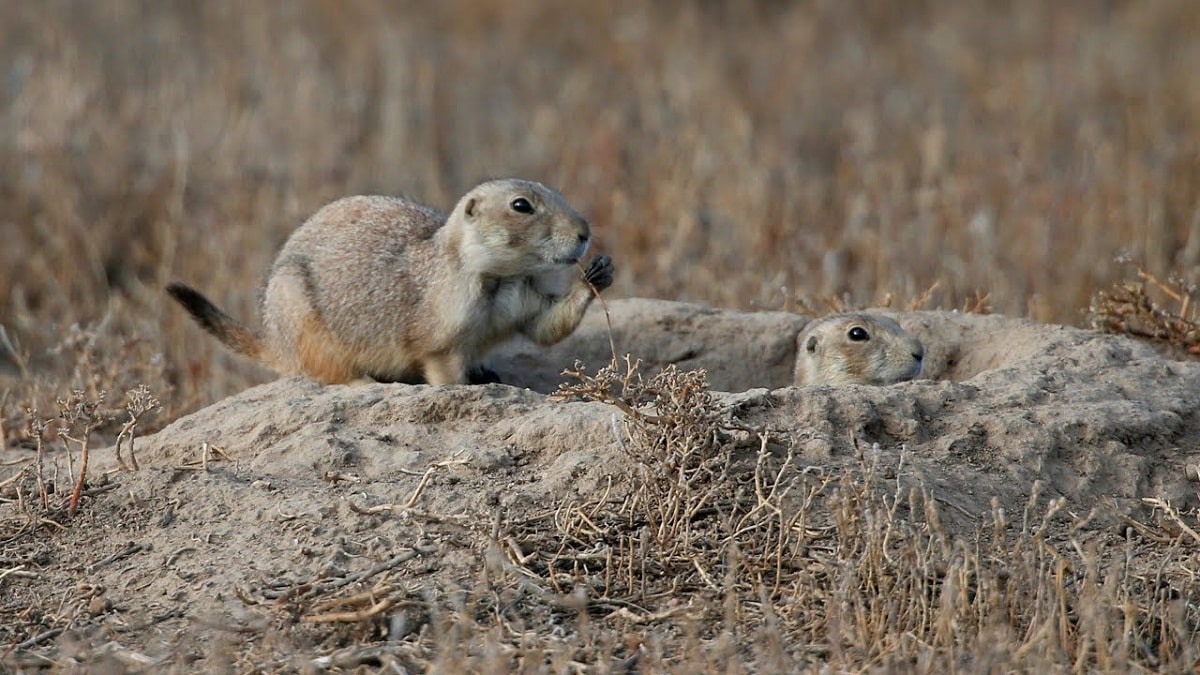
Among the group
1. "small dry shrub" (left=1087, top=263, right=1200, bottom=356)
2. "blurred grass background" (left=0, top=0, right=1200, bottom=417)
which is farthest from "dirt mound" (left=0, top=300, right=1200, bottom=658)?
"blurred grass background" (left=0, top=0, right=1200, bottom=417)

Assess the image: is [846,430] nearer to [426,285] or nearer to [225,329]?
[426,285]

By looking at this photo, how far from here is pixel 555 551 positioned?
4887mm

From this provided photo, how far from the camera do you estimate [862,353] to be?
6.52 metres

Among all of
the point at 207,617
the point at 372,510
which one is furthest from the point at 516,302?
the point at 207,617

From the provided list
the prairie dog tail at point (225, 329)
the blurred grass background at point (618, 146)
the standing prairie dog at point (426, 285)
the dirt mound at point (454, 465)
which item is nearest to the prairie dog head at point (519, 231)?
the standing prairie dog at point (426, 285)

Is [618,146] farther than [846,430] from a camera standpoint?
Yes

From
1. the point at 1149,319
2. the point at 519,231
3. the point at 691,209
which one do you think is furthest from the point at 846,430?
the point at 691,209

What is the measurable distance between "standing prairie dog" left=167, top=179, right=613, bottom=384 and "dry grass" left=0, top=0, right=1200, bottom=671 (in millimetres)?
774

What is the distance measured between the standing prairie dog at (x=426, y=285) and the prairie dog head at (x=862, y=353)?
37.4 inches

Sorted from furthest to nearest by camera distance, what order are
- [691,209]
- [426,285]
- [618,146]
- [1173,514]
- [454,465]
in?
[618,146]
[691,209]
[426,285]
[454,465]
[1173,514]

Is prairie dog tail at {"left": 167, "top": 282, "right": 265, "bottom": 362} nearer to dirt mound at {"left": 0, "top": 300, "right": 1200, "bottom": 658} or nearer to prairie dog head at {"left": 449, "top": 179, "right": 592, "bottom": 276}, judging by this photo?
dirt mound at {"left": 0, "top": 300, "right": 1200, "bottom": 658}

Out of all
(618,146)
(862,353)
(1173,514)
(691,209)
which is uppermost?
(618,146)

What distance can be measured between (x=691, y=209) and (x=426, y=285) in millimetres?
3991

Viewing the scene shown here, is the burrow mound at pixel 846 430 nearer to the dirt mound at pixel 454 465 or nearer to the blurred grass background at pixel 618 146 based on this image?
the dirt mound at pixel 454 465
